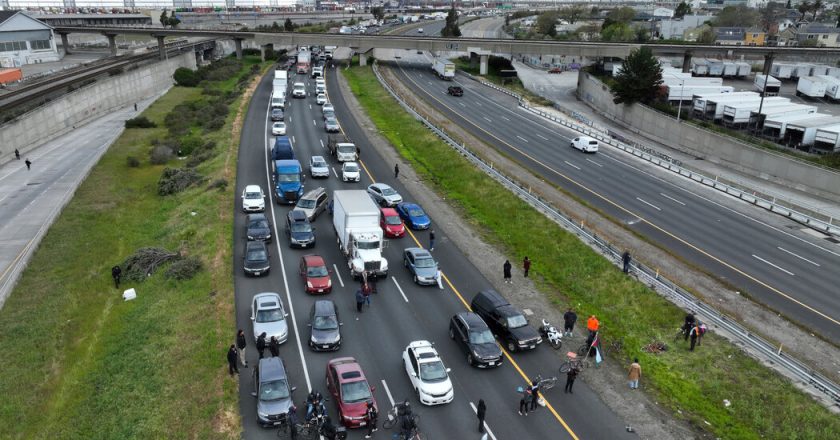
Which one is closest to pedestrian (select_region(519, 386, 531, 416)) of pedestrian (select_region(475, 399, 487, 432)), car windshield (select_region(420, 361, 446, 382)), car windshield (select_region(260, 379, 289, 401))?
pedestrian (select_region(475, 399, 487, 432))

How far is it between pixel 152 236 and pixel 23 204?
16350 mm

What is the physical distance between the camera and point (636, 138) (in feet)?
260

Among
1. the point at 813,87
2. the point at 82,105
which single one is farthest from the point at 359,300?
the point at 813,87

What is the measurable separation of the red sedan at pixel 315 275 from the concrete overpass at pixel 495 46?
87567 millimetres

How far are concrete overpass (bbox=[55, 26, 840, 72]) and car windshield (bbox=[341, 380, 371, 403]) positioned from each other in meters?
97.3

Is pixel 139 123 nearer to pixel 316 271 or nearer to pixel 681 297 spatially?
pixel 316 271

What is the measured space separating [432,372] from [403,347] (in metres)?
4.09

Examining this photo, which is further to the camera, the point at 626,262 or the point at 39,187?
the point at 39,187

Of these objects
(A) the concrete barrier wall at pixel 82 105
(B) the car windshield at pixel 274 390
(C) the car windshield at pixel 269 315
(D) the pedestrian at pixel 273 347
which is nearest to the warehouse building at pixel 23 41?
(A) the concrete barrier wall at pixel 82 105

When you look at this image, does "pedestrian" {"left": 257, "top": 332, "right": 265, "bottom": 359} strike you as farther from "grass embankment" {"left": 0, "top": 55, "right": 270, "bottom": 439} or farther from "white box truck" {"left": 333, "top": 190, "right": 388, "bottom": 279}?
"white box truck" {"left": 333, "top": 190, "right": 388, "bottom": 279}

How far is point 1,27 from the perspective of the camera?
376 ft

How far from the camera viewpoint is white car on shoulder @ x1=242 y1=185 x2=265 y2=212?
4328cm

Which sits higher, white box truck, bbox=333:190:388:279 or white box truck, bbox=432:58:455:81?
white box truck, bbox=432:58:455:81

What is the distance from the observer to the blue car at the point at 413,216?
41.8m
